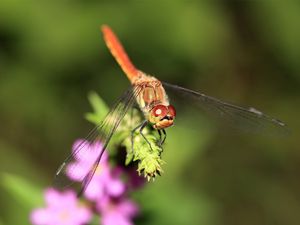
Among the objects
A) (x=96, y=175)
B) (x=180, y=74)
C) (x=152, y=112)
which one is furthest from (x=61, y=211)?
(x=180, y=74)

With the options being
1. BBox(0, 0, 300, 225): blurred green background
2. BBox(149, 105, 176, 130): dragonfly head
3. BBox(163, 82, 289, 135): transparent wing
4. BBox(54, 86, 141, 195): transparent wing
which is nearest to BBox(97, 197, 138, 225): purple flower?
BBox(54, 86, 141, 195): transparent wing

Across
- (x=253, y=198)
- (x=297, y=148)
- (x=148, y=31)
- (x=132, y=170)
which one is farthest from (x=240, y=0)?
(x=132, y=170)

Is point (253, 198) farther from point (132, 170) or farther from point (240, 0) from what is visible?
point (132, 170)

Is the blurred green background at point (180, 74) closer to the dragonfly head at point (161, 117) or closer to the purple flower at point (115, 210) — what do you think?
the purple flower at point (115, 210)

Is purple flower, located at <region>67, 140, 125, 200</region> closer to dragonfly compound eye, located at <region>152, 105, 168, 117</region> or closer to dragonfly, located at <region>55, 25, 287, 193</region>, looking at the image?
dragonfly, located at <region>55, 25, 287, 193</region>

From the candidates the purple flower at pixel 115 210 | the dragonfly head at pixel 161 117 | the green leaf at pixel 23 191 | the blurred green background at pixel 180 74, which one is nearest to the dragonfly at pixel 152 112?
the dragonfly head at pixel 161 117

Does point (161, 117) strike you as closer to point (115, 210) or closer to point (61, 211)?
point (115, 210)
